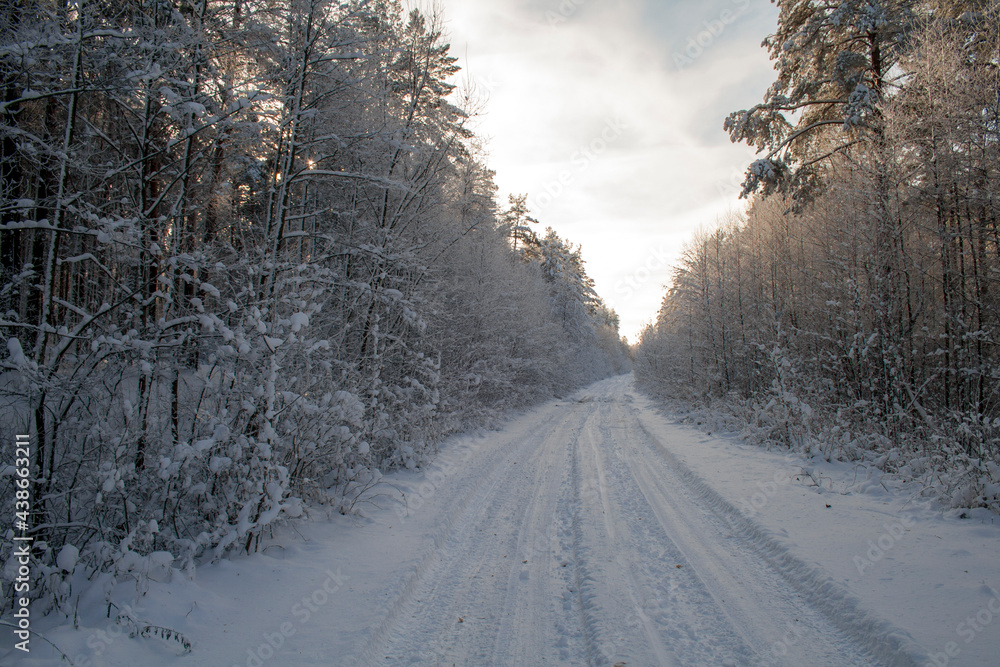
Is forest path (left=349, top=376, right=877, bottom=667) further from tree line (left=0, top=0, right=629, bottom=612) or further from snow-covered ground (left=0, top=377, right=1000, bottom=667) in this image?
tree line (left=0, top=0, right=629, bottom=612)

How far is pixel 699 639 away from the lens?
2.89 meters

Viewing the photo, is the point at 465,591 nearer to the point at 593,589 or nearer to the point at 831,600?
the point at 593,589

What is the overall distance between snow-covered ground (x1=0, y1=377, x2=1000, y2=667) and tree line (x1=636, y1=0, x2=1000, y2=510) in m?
1.73

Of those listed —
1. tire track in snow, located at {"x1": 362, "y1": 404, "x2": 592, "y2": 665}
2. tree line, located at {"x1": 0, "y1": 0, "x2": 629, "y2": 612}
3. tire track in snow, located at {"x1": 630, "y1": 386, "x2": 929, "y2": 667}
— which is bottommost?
tire track in snow, located at {"x1": 362, "y1": 404, "x2": 592, "y2": 665}

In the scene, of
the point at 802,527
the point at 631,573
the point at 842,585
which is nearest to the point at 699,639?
the point at 631,573

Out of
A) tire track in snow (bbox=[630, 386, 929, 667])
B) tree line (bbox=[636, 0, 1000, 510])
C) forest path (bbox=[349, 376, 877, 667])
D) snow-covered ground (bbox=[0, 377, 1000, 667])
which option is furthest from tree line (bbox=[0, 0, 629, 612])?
tree line (bbox=[636, 0, 1000, 510])

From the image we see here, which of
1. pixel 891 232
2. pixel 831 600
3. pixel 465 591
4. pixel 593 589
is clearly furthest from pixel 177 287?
pixel 891 232

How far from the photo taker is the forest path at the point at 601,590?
2818 millimetres

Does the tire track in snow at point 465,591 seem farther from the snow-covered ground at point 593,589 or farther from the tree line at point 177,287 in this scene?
the tree line at point 177,287

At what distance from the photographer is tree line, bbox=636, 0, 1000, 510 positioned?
640cm

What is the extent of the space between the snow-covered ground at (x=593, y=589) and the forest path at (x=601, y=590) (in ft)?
0.05

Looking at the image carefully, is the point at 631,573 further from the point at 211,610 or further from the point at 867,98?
the point at 867,98

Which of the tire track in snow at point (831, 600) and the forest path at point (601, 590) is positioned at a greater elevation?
the tire track in snow at point (831, 600)

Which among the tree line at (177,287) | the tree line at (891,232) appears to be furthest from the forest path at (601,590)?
the tree line at (891,232)
